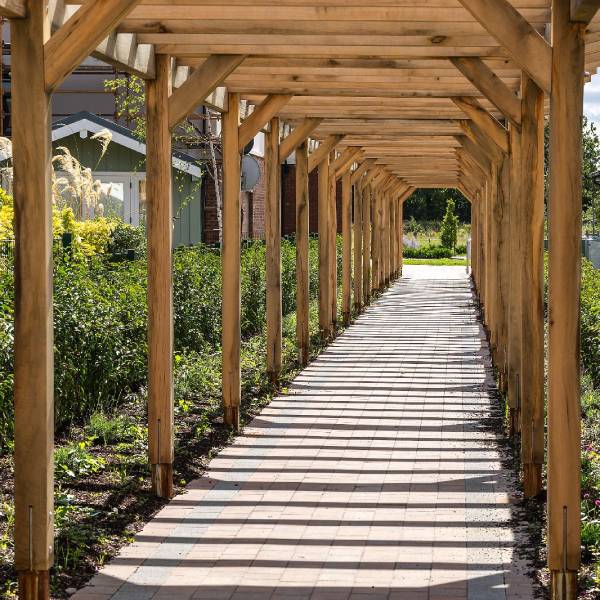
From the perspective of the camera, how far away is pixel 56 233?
→ 1234 cm

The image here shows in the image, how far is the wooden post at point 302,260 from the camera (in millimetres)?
15297

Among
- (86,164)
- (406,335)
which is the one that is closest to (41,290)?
(406,335)

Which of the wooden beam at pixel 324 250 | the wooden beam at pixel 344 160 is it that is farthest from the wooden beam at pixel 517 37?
the wooden beam at pixel 344 160

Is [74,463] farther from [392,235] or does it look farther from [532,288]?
[392,235]

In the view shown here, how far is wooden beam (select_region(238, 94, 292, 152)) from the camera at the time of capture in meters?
10.7

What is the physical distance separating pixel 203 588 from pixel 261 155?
25.1 m

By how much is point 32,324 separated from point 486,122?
6.11m

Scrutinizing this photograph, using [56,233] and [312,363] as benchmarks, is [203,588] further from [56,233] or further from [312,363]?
[312,363]

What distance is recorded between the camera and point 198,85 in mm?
→ 8023

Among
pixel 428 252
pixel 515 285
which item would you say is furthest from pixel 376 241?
pixel 428 252

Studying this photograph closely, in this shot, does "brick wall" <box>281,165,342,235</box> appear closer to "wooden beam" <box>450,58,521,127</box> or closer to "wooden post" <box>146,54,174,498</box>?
"wooden beam" <box>450,58,521,127</box>

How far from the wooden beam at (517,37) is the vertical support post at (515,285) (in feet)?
8.66

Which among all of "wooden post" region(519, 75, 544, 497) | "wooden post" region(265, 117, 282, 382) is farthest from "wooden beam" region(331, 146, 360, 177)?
"wooden post" region(519, 75, 544, 497)

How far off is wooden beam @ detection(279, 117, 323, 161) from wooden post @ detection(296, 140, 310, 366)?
1.37 m
